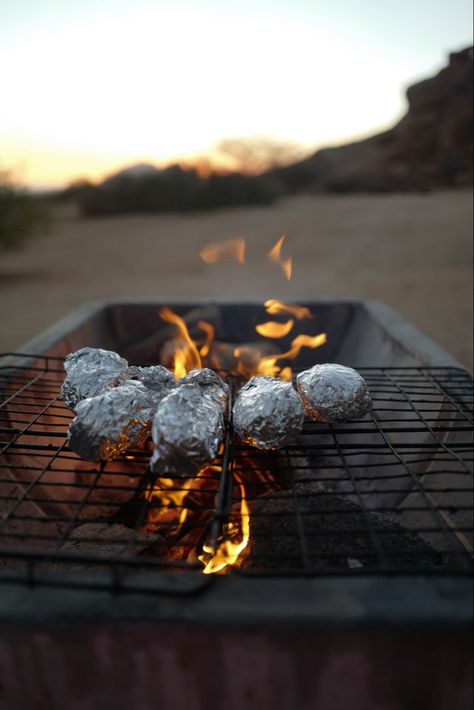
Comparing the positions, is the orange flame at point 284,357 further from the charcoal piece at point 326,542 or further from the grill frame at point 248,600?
the grill frame at point 248,600

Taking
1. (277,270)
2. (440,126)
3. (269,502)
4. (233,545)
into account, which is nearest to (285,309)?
(269,502)

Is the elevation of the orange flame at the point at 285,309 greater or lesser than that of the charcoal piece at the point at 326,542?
greater

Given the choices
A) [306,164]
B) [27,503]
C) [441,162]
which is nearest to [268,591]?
[27,503]

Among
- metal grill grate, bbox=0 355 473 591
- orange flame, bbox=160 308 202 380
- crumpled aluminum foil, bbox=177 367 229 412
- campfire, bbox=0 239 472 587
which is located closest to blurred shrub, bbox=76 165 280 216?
orange flame, bbox=160 308 202 380

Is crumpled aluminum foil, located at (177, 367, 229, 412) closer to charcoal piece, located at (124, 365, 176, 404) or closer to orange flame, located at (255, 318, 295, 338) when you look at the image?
charcoal piece, located at (124, 365, 176, 404)

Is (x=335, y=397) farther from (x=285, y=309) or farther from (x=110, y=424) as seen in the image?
(x=285, y=309)

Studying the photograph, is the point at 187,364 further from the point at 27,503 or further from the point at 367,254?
the point at 367,254

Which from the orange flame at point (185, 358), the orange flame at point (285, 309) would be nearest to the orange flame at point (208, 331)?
the orange flame at point (185, 358)
